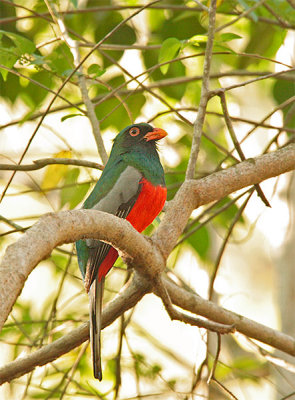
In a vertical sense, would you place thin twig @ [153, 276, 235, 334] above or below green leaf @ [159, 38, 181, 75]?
below

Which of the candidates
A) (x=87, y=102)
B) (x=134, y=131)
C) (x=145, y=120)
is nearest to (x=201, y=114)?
(x=87, y=102)

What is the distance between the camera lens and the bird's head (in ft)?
12.3

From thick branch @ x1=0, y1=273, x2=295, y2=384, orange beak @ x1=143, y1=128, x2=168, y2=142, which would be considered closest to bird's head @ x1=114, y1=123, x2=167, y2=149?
orange beak @ x1=143, y1=128, x2=168, y2=142

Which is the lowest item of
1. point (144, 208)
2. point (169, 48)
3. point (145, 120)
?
point (144, 208)

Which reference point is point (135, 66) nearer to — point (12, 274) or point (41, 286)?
point (41, 286)

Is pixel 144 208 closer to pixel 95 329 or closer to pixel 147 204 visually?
pixel 147 204

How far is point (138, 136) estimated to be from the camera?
3.77m

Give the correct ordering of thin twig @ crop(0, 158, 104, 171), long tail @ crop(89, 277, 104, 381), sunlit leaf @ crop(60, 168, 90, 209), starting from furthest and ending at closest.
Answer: sunlit leaf @ crop(60, 168, 90, 209) → thin twig @ crop(0, 158, 104, 171) → long tail @ crop(89, 277, 104, 381)

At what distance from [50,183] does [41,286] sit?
22.1ft

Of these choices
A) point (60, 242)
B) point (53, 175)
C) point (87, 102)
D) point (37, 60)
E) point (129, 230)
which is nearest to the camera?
point (60, 242)

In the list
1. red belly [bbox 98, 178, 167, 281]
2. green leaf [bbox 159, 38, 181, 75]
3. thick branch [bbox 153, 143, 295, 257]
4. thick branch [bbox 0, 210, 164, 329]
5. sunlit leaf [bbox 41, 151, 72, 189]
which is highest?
sunlit leaf [bbox 41, 151, 72, 189]

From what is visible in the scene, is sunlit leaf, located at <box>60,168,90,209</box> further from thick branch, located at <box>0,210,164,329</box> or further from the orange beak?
thick branch, located at <box>0,210,164,329</box>

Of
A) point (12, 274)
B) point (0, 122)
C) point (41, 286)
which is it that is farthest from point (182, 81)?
point (41, 286)

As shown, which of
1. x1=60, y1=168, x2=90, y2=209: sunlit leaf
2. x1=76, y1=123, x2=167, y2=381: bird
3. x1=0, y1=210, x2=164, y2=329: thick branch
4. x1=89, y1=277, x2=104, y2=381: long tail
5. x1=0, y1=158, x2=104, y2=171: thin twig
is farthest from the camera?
x1=60, y1=168, x2=90, y2=209: sunlit leaf
